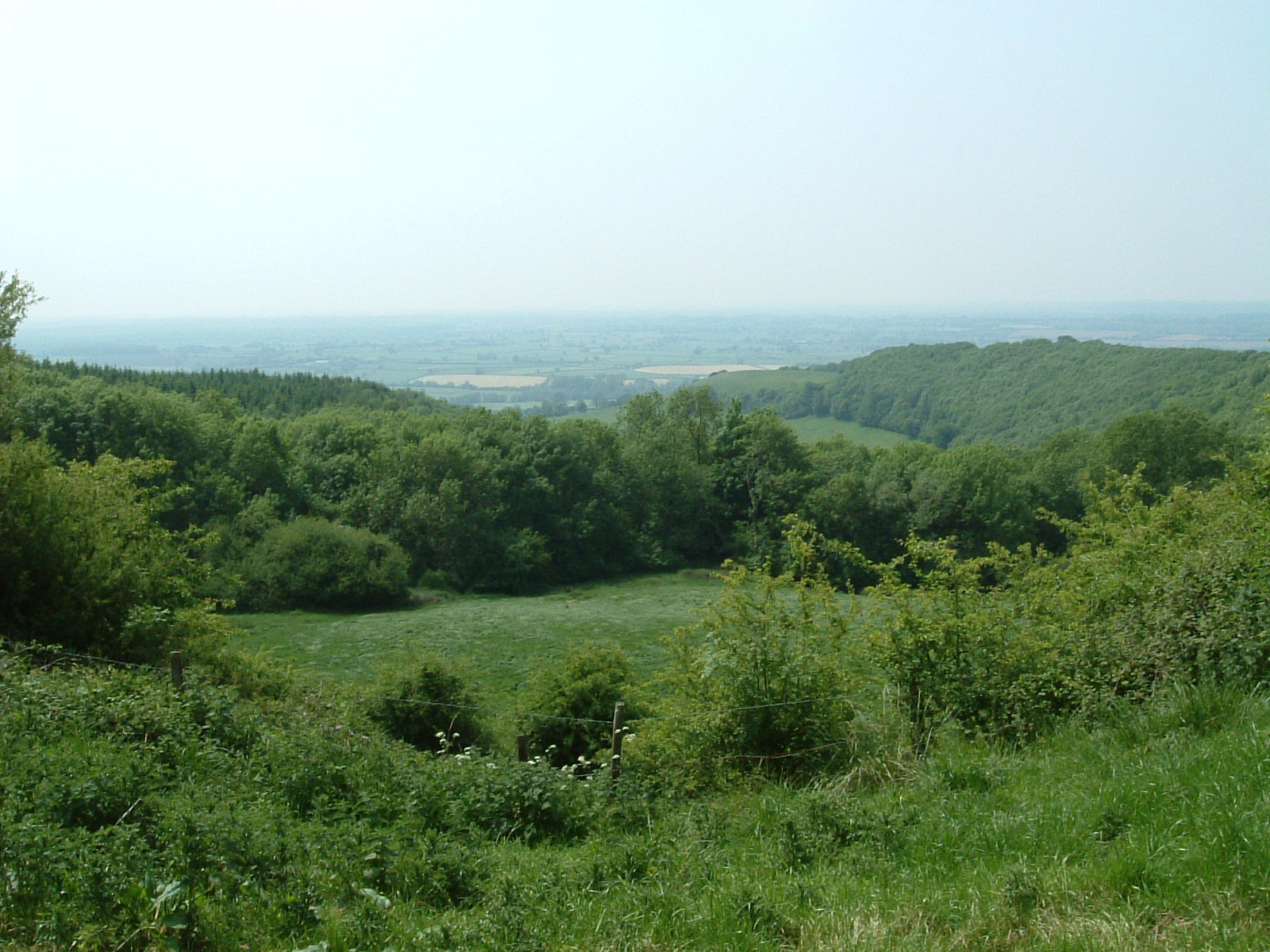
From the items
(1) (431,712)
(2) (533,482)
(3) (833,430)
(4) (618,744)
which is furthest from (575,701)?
(3) (833,430)

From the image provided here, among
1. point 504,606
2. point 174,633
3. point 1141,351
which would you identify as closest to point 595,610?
point 504,606

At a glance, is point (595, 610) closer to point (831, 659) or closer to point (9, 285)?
point (9, 285)

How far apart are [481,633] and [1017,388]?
85414mm

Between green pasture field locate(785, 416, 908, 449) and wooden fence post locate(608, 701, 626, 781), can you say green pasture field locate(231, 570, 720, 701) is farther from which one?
green pasture field locate(785, 416, 908, 449)

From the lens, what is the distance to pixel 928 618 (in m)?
9.90

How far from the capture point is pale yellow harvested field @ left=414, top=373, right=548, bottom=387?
143225 mm

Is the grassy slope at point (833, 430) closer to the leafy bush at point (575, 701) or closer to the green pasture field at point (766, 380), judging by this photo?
the green pasture field at point (766, 380)

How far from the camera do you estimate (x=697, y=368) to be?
530ft

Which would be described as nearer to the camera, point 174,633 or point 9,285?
point 174,633

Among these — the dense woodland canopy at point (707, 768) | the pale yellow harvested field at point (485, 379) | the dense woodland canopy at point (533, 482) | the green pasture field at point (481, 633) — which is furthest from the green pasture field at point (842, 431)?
the dense woodland canopy at point (707, 768)

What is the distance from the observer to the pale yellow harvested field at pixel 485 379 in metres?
143

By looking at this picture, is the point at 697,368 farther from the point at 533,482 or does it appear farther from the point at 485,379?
the point at 533,482

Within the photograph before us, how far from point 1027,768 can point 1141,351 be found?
106593 mm

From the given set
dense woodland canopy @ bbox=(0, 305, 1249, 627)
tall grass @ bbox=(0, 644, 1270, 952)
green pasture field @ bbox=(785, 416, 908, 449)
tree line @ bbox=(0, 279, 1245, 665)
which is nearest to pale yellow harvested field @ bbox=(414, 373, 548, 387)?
green pasture field @ bbox=(785, 416, 908, 449)
